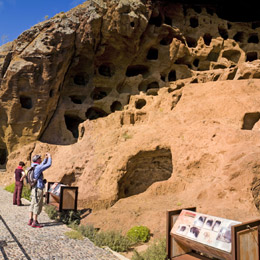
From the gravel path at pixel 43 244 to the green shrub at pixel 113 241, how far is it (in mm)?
240

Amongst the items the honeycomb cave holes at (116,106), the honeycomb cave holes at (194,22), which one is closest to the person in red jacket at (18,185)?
the honeycomb cave holes at (116,106)

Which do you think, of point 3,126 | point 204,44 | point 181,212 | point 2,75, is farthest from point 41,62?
point 181,212

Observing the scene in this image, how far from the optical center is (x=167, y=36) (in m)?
28.1

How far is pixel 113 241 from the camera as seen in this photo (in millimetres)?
7305

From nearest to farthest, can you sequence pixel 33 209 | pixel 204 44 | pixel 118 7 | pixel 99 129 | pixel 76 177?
pixel 33 209, pixel 76 177, pixel 99 129, pixel 118 7, pixel 204 44

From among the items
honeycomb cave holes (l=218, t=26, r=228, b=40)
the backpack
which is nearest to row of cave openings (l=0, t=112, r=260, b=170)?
the backpack

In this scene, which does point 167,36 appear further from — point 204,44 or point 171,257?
point 171,257

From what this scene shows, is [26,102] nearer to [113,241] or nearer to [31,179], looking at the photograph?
[31,179]

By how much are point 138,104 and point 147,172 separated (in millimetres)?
10907

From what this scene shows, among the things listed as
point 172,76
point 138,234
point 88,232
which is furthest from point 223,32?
point 88,232

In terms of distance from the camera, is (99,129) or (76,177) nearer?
(76,177)

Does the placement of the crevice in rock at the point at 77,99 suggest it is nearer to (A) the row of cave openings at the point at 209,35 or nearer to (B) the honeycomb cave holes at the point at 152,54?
(B) the honeycomb cave holes at the point at 152,54

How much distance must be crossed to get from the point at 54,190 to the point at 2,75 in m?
16.1

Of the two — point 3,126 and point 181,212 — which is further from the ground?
point 3,126
